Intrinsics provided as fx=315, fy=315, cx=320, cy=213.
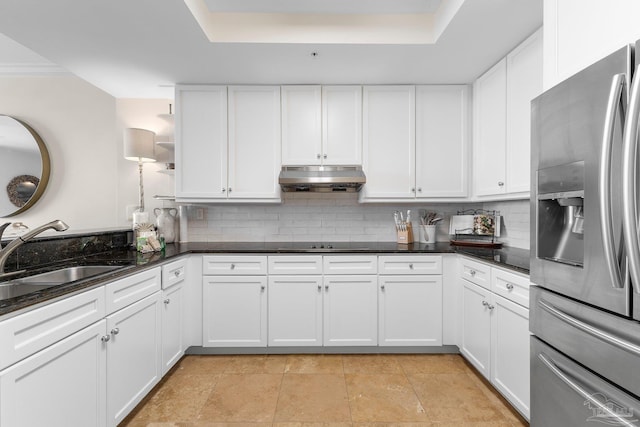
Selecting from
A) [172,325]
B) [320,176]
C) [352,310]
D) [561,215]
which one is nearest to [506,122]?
[561,215]

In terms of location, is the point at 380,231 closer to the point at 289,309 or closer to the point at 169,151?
the point at 289,309

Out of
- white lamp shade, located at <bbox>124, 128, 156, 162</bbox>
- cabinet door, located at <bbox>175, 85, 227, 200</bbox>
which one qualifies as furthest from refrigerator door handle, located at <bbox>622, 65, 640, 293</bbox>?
white lamp shade, located at <bbox>124, 128, 156, 162</bbox>

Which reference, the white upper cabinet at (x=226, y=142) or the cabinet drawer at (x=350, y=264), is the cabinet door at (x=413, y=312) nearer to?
the cabinet drawer at (x=350, y=264)

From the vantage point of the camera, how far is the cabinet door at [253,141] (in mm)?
2902

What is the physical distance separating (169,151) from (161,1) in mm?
1705

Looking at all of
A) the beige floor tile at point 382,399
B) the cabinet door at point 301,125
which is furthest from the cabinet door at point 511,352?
the cabinet door at point 301,125

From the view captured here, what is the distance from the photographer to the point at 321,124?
2918 mm

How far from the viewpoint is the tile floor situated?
1882 millimetres

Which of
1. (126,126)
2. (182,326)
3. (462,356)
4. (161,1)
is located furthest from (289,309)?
(126,126)

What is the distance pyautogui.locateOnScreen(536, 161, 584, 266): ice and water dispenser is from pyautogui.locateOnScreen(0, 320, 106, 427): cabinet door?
6.67ft

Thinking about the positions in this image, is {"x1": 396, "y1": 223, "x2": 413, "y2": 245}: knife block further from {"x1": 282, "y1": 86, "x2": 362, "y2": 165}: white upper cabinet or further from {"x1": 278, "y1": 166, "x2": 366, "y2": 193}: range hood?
{"x1": 282, "y1": 86, "x2": 362, "y2": 165}: white upper cabinet

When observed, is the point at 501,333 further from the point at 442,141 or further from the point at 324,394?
the point at 442,141

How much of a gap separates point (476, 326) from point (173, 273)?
2.32 metres

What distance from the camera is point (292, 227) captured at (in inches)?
129
